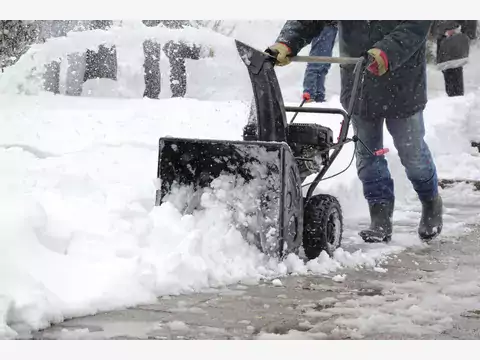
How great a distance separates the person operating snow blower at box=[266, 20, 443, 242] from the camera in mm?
3361

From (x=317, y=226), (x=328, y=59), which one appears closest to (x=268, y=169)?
(x=317, y=226)

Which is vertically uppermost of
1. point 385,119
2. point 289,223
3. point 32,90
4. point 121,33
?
point 121,33

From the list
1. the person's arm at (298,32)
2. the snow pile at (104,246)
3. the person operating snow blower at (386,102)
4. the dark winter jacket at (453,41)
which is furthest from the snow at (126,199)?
the person's arm at (298,32)

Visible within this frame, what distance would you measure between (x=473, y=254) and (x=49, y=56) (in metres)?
3.74

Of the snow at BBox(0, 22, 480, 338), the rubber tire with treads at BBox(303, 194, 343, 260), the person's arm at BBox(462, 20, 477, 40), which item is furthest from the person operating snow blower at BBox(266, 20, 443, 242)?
the person's arm at BBox(462, 20, 477, 40)

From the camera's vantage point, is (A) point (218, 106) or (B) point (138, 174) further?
(A) point (218, 106)

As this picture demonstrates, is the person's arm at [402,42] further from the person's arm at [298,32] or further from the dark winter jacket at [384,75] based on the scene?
the person's arm at [298,32]

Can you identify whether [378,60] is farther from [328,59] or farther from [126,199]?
[126,199]

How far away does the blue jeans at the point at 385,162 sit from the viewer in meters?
3.63

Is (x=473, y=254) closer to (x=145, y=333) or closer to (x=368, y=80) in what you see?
(x=368, y=80)

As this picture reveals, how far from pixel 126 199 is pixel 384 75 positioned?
1.39m

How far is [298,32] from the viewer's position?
3.47 meters

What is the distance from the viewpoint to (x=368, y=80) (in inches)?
141
